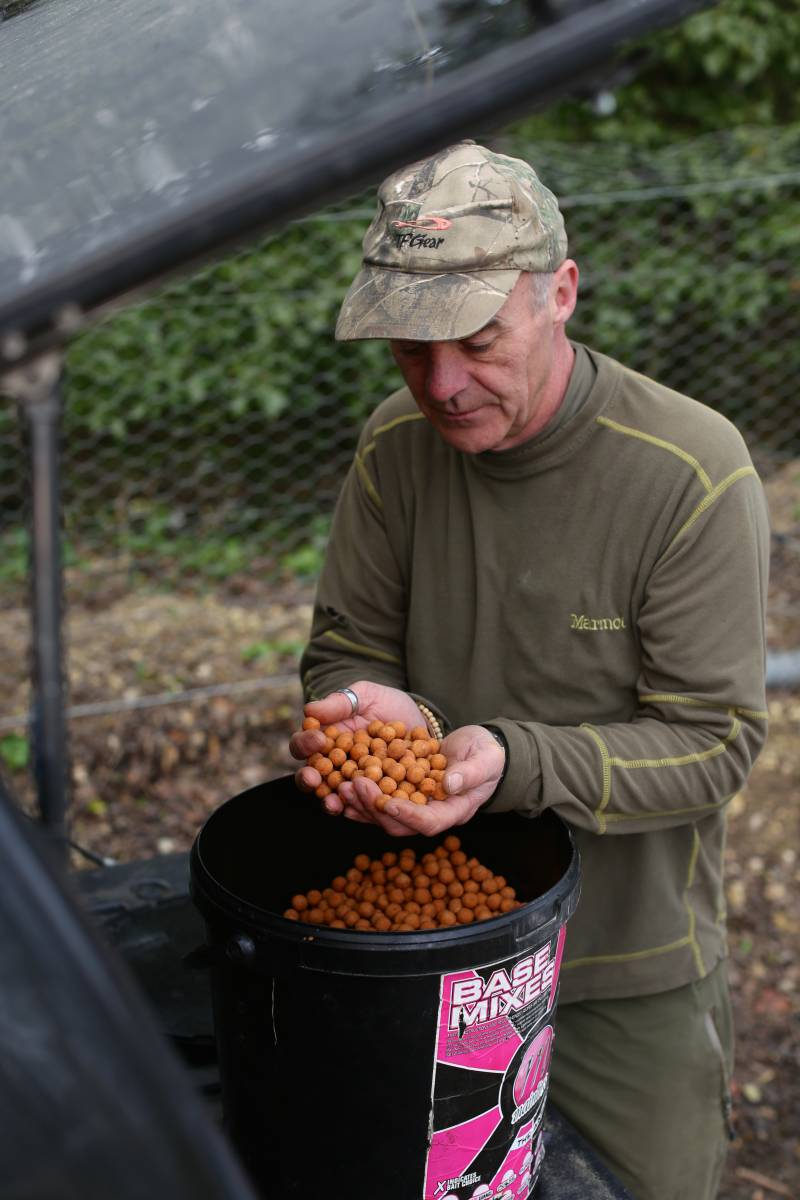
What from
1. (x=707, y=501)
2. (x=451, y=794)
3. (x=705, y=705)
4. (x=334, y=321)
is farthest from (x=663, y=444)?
(x=334, y=321)

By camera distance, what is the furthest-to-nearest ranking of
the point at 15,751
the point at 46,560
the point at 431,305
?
the point at 15,751, the point at 431,305, the point at 46,560

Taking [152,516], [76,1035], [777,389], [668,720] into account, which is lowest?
[777,389]

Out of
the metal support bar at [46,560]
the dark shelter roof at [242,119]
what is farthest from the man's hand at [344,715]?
the dark shelter roof at [242,119]

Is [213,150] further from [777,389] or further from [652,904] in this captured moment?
[777,389]

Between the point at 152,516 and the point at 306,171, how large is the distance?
4.74 meters

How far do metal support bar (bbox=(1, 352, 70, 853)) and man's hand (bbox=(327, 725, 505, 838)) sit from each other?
0.62m

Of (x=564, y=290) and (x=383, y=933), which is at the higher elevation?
(x=564, y=290)

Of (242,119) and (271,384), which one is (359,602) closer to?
(242,119)

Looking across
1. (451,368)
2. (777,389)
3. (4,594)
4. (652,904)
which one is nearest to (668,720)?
(652,904)

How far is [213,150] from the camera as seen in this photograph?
A: 82cm

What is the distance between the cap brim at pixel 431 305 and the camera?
4.99ft

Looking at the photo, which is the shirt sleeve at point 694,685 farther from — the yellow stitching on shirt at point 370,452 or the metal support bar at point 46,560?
the metal support bar at point 46,560

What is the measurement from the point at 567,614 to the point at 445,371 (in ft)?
1.33

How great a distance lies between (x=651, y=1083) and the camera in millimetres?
1926
